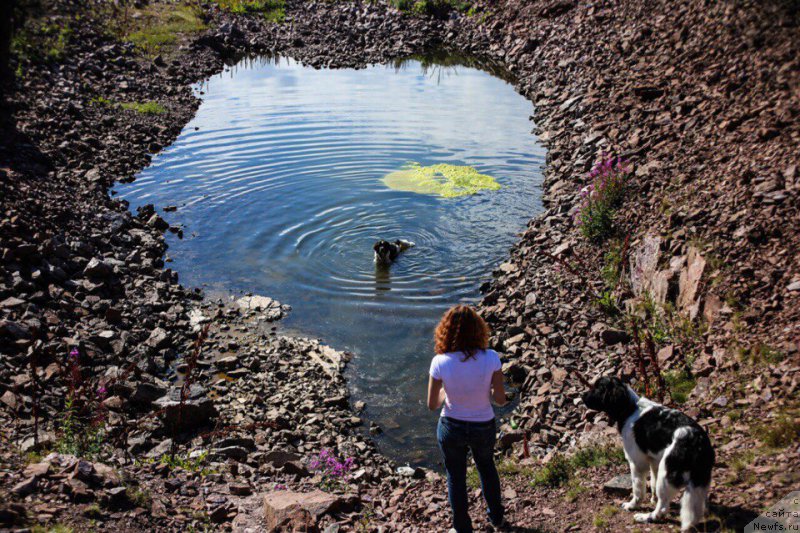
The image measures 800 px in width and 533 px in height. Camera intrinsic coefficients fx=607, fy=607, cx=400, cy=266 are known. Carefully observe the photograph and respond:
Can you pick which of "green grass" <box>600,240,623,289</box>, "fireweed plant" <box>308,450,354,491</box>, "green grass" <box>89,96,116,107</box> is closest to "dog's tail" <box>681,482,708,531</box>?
"fireweed plant" <box>308,450,354,491</box>

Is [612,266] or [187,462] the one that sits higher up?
[612,266]

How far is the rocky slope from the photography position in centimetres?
618

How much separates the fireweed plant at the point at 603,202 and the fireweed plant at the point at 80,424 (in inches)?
327

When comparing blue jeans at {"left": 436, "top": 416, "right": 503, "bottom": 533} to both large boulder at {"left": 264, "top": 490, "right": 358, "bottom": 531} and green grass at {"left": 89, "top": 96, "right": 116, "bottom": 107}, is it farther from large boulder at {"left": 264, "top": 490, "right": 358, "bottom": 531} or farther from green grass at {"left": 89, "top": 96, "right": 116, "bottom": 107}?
green grass at {"left": 89, "top": 96, "right": 116, "bottom": 107}

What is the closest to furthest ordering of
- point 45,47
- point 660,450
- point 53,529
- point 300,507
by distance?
point 53,529, point 660,450, point 300,507, point 45,47

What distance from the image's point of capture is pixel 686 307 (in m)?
8.06

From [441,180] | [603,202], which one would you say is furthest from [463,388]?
[441,180]

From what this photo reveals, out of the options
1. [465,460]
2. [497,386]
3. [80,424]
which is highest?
[497,386]

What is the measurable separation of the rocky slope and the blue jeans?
A: 55 centimetres

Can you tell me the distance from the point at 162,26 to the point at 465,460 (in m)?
33.9

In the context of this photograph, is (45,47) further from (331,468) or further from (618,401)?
(618,401)

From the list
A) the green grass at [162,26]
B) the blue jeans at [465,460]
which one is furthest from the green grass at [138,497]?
the green grass at [162,26]

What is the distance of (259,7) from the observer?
39062 millimetres

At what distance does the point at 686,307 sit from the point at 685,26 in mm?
10671
